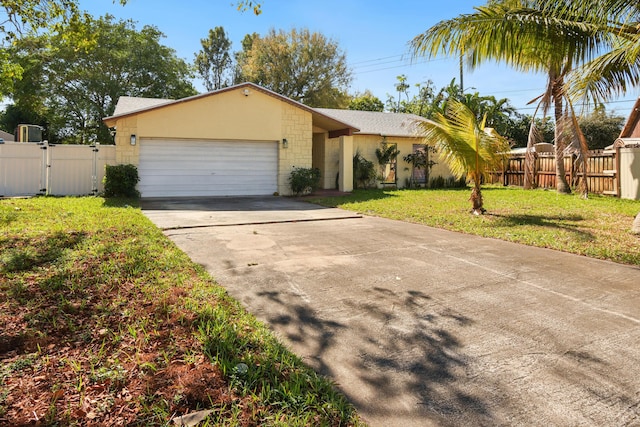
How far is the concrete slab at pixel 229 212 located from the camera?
9430 millimetres

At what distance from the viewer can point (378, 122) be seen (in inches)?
832

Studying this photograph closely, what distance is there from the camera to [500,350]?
321 centimetres

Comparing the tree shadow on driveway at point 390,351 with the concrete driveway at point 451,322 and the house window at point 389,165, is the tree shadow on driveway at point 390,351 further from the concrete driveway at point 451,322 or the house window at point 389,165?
the house window at point 389,165

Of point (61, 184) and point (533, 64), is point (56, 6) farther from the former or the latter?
point (533, 64)

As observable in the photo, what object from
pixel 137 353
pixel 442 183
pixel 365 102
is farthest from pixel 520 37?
pixel 365 102

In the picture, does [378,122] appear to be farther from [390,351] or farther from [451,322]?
[390,351]

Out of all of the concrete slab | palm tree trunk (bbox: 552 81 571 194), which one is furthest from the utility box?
palm tree trunk (bbox: 552 81 571 194)

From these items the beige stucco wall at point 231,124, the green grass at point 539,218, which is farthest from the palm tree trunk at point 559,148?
the beige stucco wall at point 231,124

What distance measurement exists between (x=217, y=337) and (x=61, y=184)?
14258mm

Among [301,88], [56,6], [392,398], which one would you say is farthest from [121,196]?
[301,88]

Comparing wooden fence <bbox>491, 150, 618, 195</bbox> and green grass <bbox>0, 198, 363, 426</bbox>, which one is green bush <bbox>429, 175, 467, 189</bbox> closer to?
wooden fence <bbox>491, 150, 618, 195</bbox>

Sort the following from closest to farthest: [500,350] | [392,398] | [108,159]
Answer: [392,398], [500,350], [108,159]

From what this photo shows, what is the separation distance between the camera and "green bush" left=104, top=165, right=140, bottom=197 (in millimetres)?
13703

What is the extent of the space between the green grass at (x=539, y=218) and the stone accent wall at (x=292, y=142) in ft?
8.87
